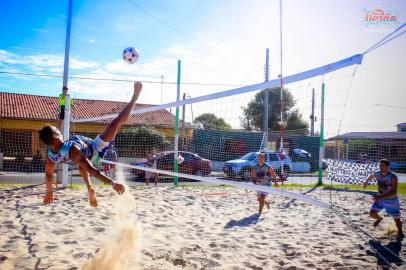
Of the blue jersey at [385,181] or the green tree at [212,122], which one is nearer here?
the blue jersey at [385,181]

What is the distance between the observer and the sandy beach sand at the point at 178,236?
3.52m

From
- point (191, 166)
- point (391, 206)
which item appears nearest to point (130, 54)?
point (391, 206)

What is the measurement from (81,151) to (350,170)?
1093 cm

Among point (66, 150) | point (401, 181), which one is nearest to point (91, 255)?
point (66, 150)

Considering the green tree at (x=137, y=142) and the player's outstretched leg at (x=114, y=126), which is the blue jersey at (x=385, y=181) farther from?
the green tree at (x=137, y=142)

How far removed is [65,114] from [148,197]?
9.58 ft

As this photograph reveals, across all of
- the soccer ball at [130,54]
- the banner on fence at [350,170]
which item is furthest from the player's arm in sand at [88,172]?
the banner on fence at [350,170]

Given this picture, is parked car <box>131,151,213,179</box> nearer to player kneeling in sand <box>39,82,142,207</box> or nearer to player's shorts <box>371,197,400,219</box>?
player kneeling in sand <box>39,82,142,207</box>

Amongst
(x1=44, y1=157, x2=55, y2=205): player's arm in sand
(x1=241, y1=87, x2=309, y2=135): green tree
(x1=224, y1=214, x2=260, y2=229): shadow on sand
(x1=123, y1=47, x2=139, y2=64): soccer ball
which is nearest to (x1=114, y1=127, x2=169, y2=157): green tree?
(x1=123, y1=47, x2=139, y2=64): soccer ball

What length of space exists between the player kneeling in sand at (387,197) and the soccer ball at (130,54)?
4686mm

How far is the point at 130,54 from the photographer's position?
6.20 m

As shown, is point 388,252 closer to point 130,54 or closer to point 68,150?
point 68,150

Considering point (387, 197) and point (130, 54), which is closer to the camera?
point (387, 197)

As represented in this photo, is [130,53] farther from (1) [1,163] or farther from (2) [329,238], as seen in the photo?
(1) [1,163]
